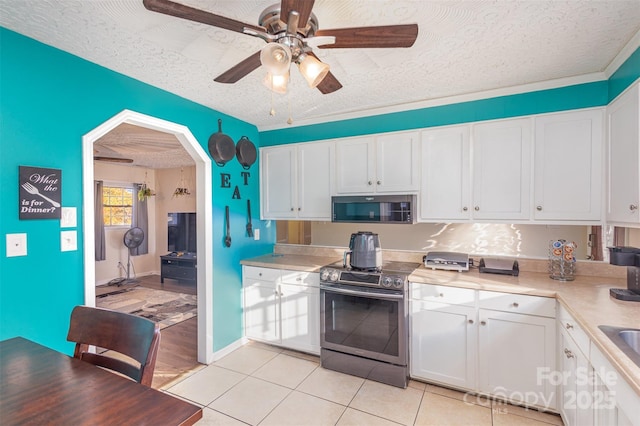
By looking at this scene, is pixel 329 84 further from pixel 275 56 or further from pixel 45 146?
pixel 45 146

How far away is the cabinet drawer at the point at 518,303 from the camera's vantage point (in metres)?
2.02

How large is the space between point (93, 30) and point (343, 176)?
2148 millimetres

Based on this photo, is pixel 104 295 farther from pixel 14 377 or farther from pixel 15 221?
pixel 14 377

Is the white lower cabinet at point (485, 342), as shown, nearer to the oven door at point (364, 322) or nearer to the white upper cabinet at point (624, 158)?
the oven door at point (364, 322)

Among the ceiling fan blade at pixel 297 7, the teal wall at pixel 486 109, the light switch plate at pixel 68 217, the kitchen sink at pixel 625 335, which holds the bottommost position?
the kitchen sink at pixel 625 335

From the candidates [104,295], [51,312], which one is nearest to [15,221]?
[51,312]

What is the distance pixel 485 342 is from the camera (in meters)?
2.21

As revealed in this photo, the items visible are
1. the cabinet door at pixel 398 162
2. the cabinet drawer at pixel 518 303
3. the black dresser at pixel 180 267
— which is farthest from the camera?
the black dresser at pixel 180 267

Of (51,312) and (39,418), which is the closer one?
(39,418)

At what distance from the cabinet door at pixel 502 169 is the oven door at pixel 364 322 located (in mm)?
1082

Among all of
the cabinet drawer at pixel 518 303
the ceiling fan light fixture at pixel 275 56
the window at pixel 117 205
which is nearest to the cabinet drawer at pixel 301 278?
the cabinet drawer at pixel 518 303

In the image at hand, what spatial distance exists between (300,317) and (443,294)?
1354mm

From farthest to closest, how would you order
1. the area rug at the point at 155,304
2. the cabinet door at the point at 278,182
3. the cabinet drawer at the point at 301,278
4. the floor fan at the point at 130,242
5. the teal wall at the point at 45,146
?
the floor fan at the point at 130,242
the area rug at the point at 155,304
the cabinet door at the point at 278,182
the cabinet drawer at the point at 301,278
the teal wall at the point at 45,146

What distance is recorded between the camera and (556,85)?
232 centimetres
